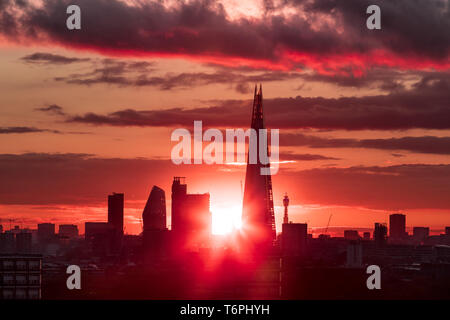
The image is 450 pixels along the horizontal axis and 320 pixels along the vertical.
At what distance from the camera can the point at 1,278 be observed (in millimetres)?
102625

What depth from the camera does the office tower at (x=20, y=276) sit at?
333 feet

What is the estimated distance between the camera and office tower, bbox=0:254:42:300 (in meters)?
Answer: 102

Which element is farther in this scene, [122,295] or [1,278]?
[122,295]

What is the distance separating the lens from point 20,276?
103 meters
